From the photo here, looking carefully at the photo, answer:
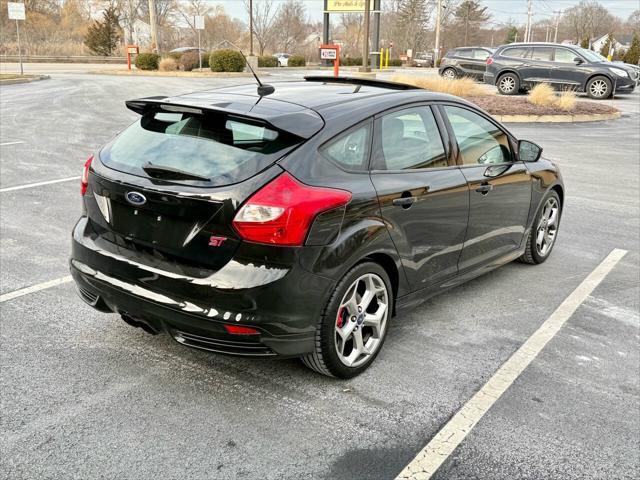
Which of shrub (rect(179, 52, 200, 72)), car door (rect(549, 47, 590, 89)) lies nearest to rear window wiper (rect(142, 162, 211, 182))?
car door (rect(549, 47, 590, 89))

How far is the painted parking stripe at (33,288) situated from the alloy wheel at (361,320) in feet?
8.15

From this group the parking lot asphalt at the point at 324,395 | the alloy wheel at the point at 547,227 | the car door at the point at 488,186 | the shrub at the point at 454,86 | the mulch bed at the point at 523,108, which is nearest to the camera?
the parking lot asphalt at the point at 324,395

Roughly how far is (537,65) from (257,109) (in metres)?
21.9

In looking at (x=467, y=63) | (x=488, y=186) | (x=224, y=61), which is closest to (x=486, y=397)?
(x=488, y=186)

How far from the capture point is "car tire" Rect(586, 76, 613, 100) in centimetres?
2289

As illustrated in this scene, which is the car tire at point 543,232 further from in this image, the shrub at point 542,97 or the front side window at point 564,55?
the front side window at point 564,55

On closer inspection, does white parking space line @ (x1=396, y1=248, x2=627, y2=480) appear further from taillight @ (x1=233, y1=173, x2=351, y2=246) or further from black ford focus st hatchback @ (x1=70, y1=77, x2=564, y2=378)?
taillight @ (x1=233, y1=173, x2=351, y2=246)

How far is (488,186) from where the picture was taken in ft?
14.8

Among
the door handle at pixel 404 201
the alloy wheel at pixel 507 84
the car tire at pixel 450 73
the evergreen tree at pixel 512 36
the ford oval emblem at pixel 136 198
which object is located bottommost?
the door handle at pixel 404 201

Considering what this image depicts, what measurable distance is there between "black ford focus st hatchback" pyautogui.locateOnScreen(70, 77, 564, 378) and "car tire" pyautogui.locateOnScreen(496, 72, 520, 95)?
20634 millimetres

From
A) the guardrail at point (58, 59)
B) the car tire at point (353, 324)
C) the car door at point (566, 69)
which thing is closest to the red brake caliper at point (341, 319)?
the car tire at point (353, 324)

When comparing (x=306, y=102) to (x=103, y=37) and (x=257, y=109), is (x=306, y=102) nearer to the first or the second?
(x=257, y=109)

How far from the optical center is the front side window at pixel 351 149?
3342 millimetres

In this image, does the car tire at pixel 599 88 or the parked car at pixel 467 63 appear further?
the parked car at pixel 467 63
